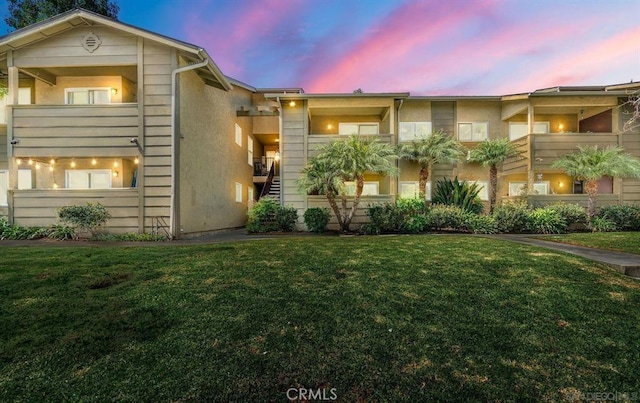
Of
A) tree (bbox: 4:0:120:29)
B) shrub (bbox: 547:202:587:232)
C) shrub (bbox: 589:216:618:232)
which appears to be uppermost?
tree (bbox: 4:0:120:29)

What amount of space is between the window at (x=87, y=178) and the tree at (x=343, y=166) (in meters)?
8.27

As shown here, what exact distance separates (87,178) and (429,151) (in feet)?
49.2

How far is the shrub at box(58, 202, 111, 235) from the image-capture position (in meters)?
9.08

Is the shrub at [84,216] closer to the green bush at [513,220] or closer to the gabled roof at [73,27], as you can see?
the gabled roof at [73,27]

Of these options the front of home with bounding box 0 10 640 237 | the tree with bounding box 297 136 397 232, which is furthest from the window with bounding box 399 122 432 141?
the tree with bounding box 297 136 397 232

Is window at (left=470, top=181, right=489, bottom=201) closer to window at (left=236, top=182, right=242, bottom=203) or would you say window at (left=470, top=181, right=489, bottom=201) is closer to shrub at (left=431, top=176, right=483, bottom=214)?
shrub at (left=431, top=176, right=483, bottom=214)

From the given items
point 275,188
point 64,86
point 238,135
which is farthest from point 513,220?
point 64,86

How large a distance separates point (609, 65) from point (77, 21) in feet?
89.7

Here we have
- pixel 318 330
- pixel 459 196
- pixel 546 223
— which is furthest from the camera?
pixel 459 196

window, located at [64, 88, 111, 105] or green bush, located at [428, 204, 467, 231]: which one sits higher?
window, located at [64, 88, 111, 105]

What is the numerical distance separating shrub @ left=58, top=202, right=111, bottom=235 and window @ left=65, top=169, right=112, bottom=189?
7.86 feet

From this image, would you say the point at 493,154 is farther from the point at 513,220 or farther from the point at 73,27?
the point at 73,27

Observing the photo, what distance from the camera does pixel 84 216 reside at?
9.14 metres

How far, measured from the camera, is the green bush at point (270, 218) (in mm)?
11469
